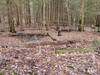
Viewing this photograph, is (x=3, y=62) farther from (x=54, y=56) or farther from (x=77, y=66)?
(x=77, y=66)

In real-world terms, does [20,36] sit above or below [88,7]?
below

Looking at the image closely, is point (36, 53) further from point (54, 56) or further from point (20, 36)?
point (20, 36)

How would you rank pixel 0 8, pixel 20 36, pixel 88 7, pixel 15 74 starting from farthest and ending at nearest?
1. pixel 88 7
2. pixel 0 8
3. pixel 20 36
4. pixel 15 74

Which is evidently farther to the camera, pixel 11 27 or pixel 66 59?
pixel 11 27

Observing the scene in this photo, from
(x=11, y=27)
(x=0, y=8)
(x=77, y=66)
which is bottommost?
(x=77, y=66)

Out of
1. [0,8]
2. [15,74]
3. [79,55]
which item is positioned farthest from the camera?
[0,8]

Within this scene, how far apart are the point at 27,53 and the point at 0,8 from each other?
14435mm

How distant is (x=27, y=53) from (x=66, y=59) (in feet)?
8.00

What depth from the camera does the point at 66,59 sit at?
9336 mm

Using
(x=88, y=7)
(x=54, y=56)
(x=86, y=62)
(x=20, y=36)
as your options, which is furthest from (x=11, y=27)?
(x=88, y=7)

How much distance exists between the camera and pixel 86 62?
359 inches

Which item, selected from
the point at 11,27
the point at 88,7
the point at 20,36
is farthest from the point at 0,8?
the point at 88,7

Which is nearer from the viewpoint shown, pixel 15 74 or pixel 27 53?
pixel 15 74

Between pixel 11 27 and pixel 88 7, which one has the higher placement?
pixel 88 7
